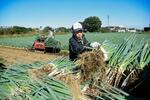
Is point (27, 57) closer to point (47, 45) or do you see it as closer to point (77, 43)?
point (47, 45)

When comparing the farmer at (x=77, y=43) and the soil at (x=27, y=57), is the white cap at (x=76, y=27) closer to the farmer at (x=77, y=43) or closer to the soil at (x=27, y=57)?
the farmer at (x=77, y=43)

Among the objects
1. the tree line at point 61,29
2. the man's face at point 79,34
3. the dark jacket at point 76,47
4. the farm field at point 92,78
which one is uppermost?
the man's face at point 79,34

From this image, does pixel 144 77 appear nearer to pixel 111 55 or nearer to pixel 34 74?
pixel 111 55

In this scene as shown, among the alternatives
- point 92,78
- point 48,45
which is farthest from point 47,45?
point 92,78

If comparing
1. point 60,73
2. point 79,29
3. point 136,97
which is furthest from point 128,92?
point 79,29

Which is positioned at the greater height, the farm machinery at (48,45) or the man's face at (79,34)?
the man's face at (79,34)

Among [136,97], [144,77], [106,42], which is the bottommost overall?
[136,97]

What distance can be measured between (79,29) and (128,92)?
6.35 feet

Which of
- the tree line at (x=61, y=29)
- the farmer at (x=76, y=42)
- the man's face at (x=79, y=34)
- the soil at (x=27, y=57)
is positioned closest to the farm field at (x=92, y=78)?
the farmer at (x=76, y=42)

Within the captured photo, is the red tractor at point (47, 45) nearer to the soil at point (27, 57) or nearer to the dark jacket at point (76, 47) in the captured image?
the soil at point (27, 57)

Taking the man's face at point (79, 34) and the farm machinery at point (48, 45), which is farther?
the farm machinery at point (48, 45)

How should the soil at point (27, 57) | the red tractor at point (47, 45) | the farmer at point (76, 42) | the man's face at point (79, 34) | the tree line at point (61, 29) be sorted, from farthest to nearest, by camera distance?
the tree line at point (61, 29) → the red tractor at point (47, 45) → the soil at point (27, 57) → the man's face at point (79, 34) → the farmer at point (76, 42)

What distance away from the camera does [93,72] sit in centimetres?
409

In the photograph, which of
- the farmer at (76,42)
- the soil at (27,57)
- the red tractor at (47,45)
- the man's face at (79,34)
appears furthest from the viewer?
the red tractor at (47,45)
